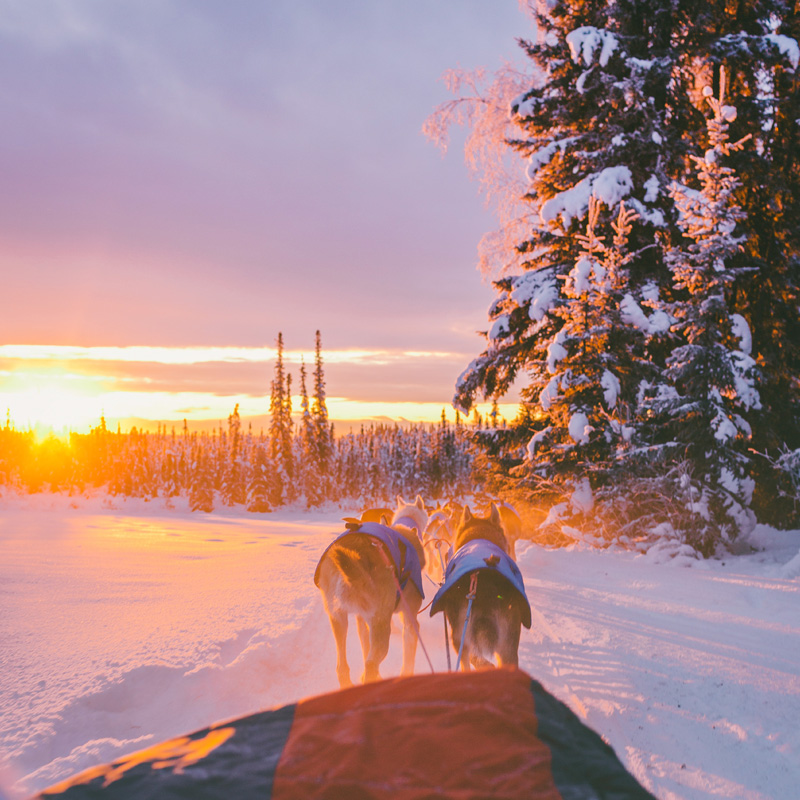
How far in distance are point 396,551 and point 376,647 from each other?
38.3 inches

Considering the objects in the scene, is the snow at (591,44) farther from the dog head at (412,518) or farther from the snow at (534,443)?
the dog head at (412,518)

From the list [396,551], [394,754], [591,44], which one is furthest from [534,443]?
[394,754]

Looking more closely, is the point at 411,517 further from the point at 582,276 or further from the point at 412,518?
the point at 582,276

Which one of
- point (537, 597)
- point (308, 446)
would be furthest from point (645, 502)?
point (308, 446)

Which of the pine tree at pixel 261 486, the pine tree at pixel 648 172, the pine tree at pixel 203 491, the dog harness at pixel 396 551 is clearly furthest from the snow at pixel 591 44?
the pine tree at pixel 203 491

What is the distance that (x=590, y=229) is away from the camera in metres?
12.2

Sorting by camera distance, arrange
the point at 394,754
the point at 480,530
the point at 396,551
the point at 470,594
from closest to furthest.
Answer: the point at 394,754 < the point at 470,594 < the point at 396,551 < the point at 480,530

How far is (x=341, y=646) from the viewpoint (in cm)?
436

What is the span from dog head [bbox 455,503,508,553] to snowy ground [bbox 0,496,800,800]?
3.91 ft

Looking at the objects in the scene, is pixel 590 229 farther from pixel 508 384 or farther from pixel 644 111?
pixel 508 384

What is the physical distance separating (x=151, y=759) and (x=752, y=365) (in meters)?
12.2

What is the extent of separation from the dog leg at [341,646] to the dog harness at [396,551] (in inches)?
16.1

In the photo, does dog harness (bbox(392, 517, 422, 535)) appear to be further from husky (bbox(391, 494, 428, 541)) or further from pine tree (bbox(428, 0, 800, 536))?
pine tree (bbox(428, 0, 800, 536))

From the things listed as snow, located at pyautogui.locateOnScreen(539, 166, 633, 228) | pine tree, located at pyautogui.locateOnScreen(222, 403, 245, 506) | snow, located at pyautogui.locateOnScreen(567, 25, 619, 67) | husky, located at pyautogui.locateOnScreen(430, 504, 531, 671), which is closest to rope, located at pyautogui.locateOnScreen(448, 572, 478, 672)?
husky, located at pyautogui.locateOnScreen(430, 504, 531, 671)
